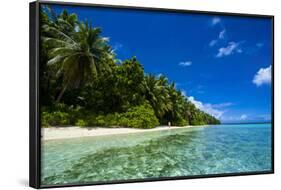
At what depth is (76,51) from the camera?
28.2 feet

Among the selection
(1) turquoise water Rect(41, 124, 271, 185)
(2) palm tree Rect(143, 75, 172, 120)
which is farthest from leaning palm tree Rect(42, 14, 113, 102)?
(1) turquoise water Rect(41, 124, 271, 185)

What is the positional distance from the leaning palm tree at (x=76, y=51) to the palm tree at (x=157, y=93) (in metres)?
0.67

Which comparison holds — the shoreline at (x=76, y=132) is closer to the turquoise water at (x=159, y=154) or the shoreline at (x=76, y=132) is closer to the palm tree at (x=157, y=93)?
the turquoise water at (x=159, y=154)

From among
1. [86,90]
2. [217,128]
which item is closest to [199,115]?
[217,128]

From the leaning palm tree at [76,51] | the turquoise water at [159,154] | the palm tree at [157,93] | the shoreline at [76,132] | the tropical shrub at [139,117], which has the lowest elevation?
the turquoise water at [159,154]

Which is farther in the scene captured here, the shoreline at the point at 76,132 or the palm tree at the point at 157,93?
the palm tree at the point at 157,93

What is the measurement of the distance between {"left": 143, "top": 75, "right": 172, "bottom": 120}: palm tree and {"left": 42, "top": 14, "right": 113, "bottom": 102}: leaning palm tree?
0.67 m

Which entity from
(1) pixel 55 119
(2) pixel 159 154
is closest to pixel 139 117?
(2) pixel 159 154

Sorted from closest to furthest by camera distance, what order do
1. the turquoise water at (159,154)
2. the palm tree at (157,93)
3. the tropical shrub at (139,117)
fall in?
the turquoise water at (159,154) → the tropical shrub at (139,117) → the palm tree at (157,93)

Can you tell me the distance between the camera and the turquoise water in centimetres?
841

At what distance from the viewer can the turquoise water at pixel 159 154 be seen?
27.6ft

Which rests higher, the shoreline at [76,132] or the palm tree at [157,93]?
the palm tree at [157,93]

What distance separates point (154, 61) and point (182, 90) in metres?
0.61

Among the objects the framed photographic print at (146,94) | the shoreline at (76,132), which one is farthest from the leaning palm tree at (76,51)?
the shoreline at (76,132)
